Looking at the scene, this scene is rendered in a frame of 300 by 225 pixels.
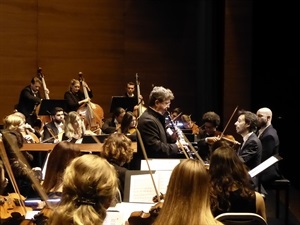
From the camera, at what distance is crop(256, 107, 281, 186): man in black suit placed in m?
6.28

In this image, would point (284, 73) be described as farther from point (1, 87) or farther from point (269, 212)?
point (1, 87)

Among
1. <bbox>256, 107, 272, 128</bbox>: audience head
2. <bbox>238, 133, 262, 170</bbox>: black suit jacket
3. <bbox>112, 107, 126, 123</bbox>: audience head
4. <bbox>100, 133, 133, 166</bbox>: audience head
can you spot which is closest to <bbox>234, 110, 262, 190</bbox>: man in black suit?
<bbox>238, 133, 262, 170</bbox>: black suit jacket

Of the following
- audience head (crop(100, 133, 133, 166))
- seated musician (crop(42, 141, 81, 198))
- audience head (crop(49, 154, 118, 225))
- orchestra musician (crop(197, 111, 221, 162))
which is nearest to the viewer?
audience head (crop(49, 154, 118, 225))

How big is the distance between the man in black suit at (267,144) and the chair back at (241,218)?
306 centimetres

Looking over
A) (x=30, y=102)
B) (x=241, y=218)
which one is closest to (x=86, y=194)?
(x=241, y=218)

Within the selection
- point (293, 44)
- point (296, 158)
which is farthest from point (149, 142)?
point (293, 44)

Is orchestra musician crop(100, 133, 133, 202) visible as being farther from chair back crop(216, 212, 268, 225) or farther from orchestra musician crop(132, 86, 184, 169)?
chair back crop(216, 212, 268, 225)

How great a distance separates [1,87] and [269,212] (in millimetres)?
6291

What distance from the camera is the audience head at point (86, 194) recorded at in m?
2.07

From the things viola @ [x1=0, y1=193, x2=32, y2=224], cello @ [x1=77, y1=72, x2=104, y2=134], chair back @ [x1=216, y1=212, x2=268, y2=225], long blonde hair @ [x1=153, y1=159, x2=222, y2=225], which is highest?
long blonde hair @ [x1=153, y1=159, x2=222, y2=225]

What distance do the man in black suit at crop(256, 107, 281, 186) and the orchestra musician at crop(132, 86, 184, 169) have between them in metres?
1.20

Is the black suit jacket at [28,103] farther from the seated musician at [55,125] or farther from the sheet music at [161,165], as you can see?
the sheet music at [161,165]

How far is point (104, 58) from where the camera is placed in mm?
12117

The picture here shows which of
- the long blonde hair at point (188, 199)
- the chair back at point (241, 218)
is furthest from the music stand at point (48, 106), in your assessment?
the long blonde hair at point (188, 199)
